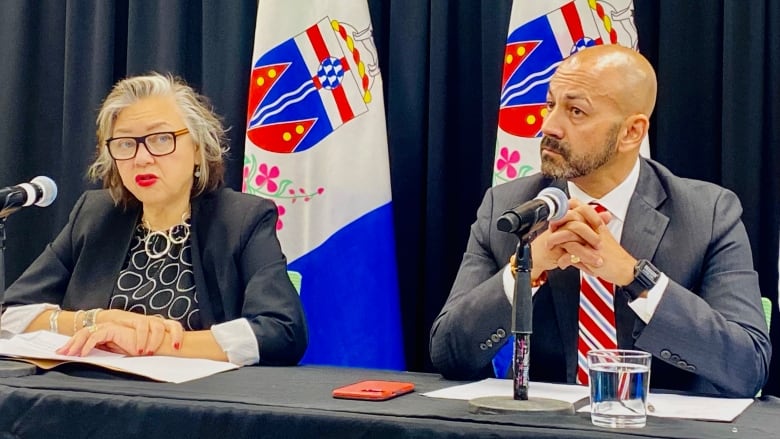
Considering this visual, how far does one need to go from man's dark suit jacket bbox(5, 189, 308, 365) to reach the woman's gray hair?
4cm

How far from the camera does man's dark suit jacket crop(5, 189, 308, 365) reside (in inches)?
91.4

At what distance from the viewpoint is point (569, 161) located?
222cm

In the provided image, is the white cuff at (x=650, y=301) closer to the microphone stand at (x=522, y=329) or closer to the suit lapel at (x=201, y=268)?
the microphone stand at (x=522, y=329)

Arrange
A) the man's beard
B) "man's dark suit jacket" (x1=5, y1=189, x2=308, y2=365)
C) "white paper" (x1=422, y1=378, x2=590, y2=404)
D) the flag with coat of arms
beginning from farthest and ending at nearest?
the flag with coat of arms → "man's dark suit jacket" (x1=5, y1=189, x2=308, y2=365) → the man's beard → "white paper" (x1=422, y1=378, x2=590, y2=404)

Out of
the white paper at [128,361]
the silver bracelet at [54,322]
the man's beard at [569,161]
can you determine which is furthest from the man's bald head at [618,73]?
the silver bracelet at [54,322]

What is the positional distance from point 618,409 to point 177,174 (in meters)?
1.45

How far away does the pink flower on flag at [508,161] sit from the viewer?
2.78m

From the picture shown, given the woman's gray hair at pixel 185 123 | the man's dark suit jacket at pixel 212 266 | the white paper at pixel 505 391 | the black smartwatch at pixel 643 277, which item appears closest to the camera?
the white paper at pixel 505 391

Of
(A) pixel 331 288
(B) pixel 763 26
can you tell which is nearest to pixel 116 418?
(A) pixel 331 288

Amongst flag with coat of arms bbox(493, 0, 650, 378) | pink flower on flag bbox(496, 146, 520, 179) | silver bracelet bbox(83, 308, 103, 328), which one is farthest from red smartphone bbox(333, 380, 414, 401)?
pink flower on flag bbox(496, 146, 520, 179)

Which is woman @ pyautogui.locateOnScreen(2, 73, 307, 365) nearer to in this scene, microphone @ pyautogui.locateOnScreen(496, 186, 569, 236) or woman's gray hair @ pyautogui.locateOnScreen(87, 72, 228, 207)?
woman's gray hair @ pyautogui.locateOnScreen(87, 72, 228, 207)

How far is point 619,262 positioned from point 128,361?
3.13 feet

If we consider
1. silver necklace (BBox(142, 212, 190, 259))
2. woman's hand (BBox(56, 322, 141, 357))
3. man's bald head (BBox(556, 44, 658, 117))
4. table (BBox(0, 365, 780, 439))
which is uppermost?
man's bald head (BBox(556, 44, 658, 117))

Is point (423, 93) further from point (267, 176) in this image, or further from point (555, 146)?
point (555, 146)
